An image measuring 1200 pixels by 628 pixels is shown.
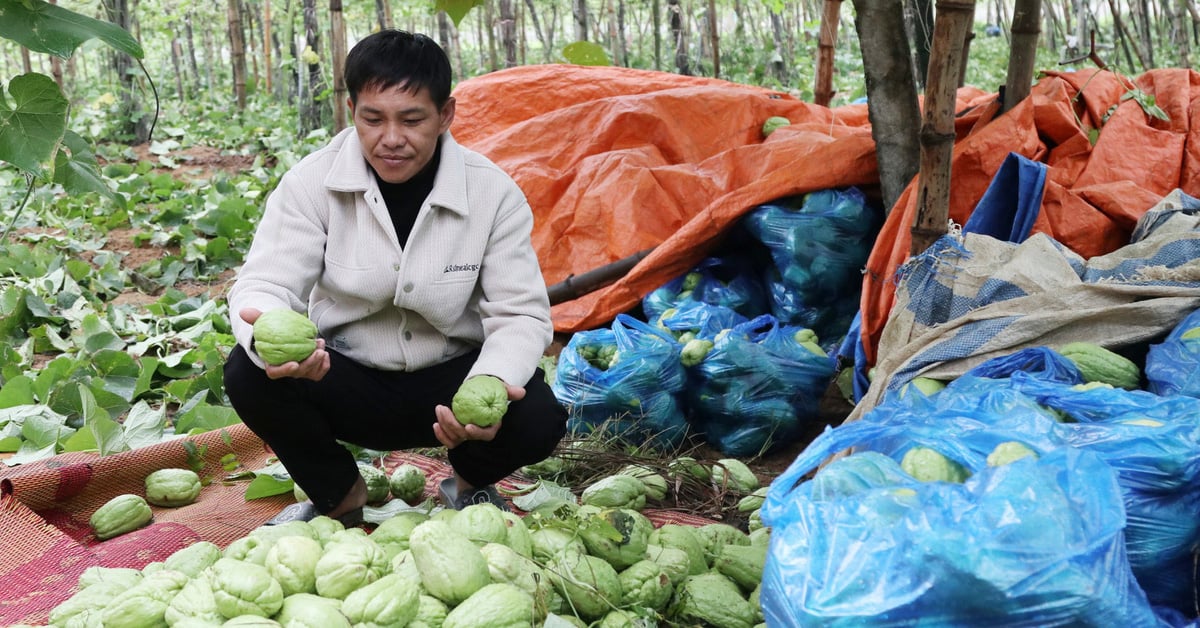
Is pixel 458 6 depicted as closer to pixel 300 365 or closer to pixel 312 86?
pixel 300 365

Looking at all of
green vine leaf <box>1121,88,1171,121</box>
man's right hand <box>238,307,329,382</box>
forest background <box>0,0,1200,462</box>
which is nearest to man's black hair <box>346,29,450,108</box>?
forest background <box>0,0,1200,462</box>

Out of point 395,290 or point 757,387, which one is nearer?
point 395,290

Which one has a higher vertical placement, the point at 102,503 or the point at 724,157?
the point at 724,157

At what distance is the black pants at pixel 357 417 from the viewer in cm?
252

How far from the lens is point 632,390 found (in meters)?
3.60

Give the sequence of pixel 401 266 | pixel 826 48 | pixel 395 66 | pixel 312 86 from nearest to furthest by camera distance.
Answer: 1. pixel 395 66
2. pixel 401 266
3. pixel 826 48
4. pixel 312 86

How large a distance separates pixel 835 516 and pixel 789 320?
99.2 inches

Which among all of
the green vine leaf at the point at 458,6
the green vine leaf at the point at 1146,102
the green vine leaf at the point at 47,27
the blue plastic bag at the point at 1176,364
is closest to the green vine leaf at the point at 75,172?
the green vine leaf at the point at 47,27

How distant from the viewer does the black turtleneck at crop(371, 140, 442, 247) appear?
263 cm

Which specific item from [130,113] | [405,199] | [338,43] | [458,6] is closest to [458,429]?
[405,199]

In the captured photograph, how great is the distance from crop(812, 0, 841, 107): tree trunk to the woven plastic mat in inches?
122

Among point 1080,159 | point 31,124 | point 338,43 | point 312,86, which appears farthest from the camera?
point 312,86

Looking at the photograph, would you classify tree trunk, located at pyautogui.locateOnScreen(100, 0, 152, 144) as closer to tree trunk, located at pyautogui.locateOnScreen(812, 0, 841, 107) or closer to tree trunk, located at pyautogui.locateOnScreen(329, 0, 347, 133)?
tree trunk, located at pyautogui.locateOnScreen(329, 0, 347, 133)

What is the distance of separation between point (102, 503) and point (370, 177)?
4.09 feet
